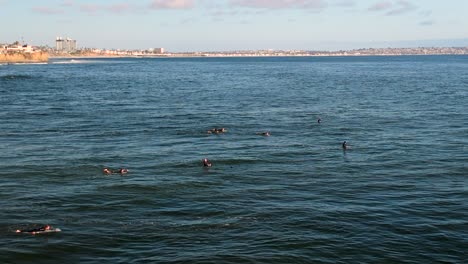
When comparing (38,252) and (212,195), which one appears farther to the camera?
(212,195)

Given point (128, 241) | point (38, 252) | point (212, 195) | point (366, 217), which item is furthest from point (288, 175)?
point (38, 252)

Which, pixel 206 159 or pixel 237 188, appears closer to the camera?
pixel 237 188

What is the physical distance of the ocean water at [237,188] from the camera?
80.3 ft

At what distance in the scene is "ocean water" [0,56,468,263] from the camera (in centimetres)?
2447

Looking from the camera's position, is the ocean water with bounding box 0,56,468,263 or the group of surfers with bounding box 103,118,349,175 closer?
the ocean water with bounding box 0,56,468,263

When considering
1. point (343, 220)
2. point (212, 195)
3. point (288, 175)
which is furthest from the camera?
point (288, 175)

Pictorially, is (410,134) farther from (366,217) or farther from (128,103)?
(128,103)

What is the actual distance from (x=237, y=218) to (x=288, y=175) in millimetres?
9926

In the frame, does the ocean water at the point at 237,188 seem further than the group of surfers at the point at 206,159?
No

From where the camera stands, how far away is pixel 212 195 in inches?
1291

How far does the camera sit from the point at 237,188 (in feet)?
113

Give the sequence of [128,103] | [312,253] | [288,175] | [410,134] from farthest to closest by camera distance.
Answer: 1. [128,103]
2. [410,134]
3. [288,175]
4. [312,253]

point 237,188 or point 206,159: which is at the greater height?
point 206,159

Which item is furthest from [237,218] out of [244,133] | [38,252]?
[244,133]
